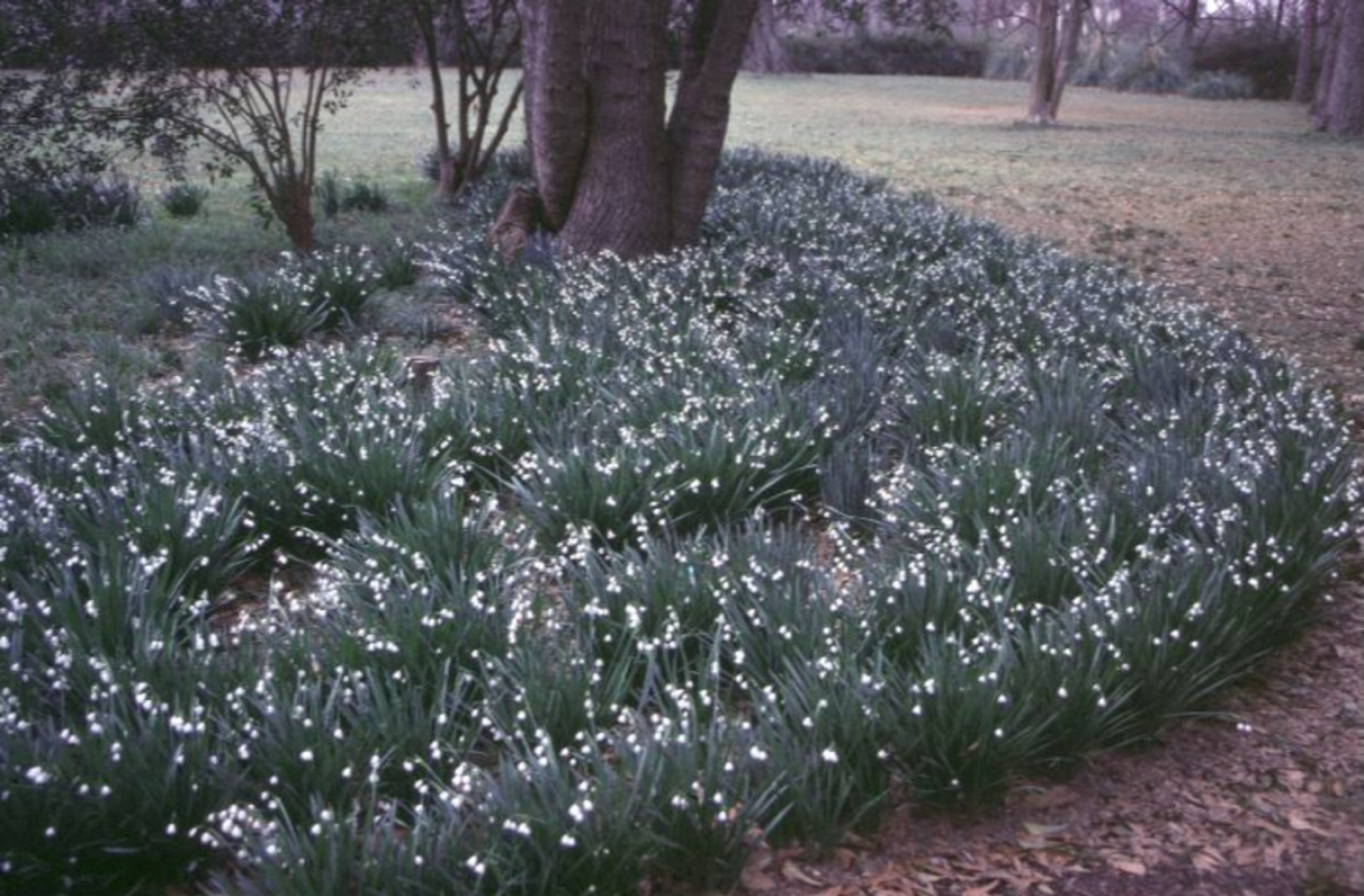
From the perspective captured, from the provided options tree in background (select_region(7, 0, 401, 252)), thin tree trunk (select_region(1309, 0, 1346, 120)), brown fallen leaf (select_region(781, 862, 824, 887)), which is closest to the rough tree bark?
tree in background (select_region(7, 0, 401, 252))

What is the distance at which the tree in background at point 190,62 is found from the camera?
8828mm

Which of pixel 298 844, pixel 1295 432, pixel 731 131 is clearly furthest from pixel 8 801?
pixel 731 131

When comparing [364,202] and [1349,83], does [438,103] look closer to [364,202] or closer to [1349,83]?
[364,202]

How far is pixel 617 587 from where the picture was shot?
3744 mm

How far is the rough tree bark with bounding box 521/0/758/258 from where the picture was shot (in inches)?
317

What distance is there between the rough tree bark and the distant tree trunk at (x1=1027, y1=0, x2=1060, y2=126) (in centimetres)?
1636

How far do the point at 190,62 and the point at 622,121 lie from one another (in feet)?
10.1

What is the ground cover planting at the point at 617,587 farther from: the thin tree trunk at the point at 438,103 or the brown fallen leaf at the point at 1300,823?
the thin tree trunk at the point at 438,103

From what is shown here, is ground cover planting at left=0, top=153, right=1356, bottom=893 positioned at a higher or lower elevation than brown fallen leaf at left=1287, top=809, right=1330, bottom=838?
higher

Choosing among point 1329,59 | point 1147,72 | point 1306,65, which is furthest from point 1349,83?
point 1147,72

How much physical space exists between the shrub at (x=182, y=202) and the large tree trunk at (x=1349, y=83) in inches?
692

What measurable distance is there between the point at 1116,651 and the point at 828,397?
2.09 m

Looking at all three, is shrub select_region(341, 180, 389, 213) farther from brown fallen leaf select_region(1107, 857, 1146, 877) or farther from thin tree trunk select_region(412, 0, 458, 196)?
brown fallen leaf select_region(1107, 857, 1146, 877)

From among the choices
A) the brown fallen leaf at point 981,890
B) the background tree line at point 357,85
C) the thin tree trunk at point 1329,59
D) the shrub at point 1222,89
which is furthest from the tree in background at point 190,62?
the shrub at point 1222,89
